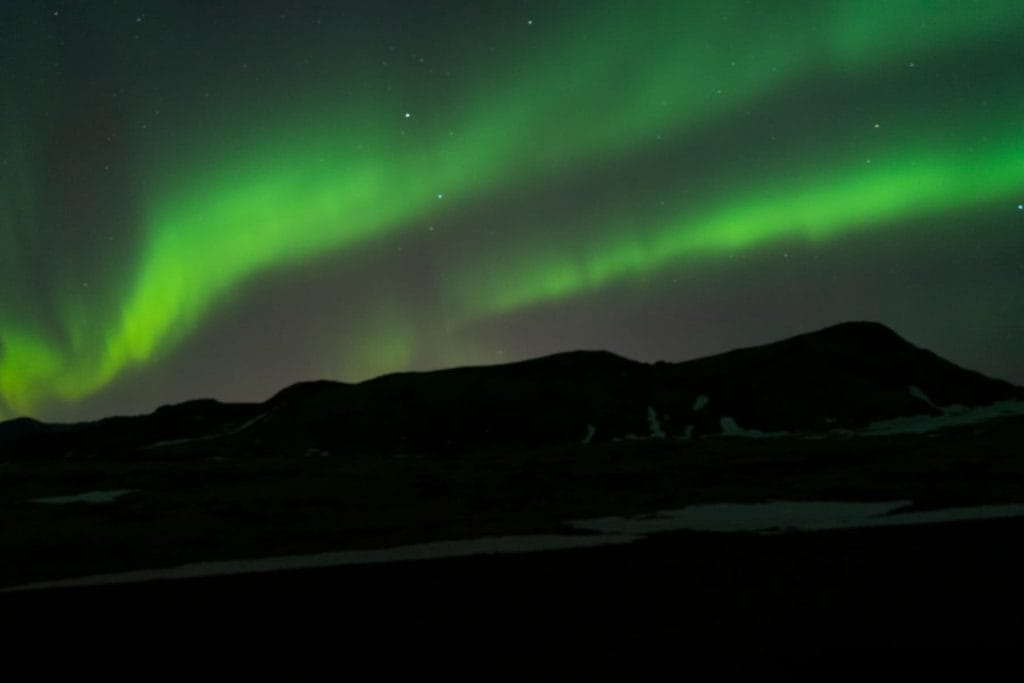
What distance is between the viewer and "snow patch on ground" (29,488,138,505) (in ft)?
216

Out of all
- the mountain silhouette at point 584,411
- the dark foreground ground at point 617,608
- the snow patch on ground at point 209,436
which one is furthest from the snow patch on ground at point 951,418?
the dark foreground ground at point 617,608

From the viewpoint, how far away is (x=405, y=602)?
1962cm

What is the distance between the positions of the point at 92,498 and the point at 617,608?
61.8 m

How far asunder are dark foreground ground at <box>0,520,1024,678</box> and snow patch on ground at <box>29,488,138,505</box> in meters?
44.3

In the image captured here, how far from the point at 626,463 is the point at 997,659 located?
7772 cm

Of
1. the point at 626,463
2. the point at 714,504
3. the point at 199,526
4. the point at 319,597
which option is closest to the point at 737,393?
the point at 626,463

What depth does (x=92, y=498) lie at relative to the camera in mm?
68062

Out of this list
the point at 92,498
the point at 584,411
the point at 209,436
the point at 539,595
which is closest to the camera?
the point at 539,595

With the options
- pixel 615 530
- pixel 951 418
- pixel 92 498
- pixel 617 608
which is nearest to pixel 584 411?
pixel 951 418

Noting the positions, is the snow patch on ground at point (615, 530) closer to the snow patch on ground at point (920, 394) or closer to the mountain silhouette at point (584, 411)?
the mountain silhouette at point (584, 411)

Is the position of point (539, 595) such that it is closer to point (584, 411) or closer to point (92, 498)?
point (92, 498)

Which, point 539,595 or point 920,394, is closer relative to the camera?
point 539,595

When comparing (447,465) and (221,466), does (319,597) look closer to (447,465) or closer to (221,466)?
(447,465)

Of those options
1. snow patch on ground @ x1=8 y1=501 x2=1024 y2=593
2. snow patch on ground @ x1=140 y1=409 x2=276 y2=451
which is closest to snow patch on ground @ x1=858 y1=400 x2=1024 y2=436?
snow patch on ground @ x1=8 y1=501 x2=1024 y2=593
